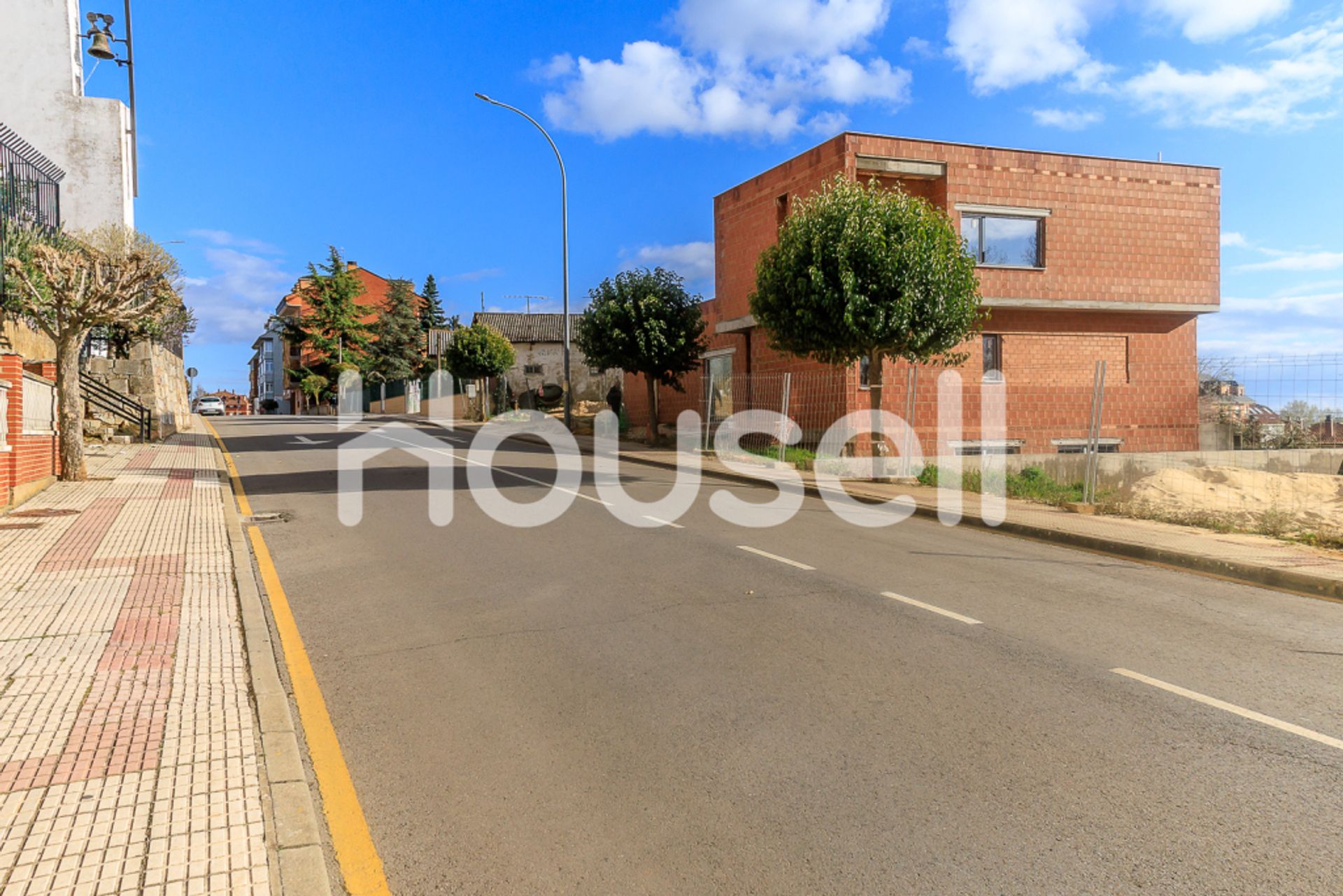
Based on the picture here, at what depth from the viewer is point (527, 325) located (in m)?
66.1

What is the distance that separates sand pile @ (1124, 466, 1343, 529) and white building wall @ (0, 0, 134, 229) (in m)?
31.7

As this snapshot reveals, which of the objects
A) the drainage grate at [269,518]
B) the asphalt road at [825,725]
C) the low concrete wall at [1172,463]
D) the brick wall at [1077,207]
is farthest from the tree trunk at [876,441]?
the drainage grate at [269,518]

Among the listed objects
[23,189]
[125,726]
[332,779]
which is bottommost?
[332,779]

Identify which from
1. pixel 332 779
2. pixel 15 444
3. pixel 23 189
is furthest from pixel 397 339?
pixel 332 779

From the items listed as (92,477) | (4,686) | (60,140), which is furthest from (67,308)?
(60,140)

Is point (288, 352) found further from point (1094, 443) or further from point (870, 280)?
point (1094, 443)

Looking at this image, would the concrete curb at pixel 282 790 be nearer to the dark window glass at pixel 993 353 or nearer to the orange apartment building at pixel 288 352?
the dark window glass at pixel 993 353

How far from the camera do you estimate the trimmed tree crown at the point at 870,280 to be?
15.8 meters

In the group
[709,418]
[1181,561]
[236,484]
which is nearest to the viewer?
[1181,561]

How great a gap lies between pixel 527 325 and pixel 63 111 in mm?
37600

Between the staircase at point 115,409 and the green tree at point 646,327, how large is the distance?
11.9 metres

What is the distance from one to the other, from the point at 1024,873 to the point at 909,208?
15.0 m

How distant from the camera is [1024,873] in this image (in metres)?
3.05

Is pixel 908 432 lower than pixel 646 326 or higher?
lower
